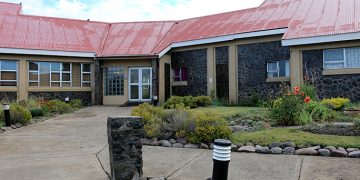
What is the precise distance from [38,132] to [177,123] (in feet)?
17.3

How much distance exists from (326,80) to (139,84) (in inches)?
454

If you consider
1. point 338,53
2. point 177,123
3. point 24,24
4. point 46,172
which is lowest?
point 46,172

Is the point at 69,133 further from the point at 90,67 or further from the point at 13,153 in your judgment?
the point at 90,67

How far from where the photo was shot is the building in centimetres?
1633

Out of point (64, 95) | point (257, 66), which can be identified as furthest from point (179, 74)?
point (64, 95)

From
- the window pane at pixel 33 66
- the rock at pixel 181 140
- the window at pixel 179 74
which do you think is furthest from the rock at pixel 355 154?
the window pane at pixel 33 66

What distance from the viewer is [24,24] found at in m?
23.0

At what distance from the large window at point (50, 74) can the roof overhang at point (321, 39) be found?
45.6ft

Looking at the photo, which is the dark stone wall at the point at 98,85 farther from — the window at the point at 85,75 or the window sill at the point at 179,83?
the window sill at the point at 179,83

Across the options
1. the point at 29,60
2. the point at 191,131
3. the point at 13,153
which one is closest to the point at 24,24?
the point at 29,60

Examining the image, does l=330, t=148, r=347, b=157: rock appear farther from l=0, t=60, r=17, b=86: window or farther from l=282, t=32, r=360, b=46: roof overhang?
l=0, t=60, r=17, b=86: window

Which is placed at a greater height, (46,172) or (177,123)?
(177,123)

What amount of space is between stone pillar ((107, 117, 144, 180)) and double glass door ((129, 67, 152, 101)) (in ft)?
54.2

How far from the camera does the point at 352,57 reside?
15773 mm
